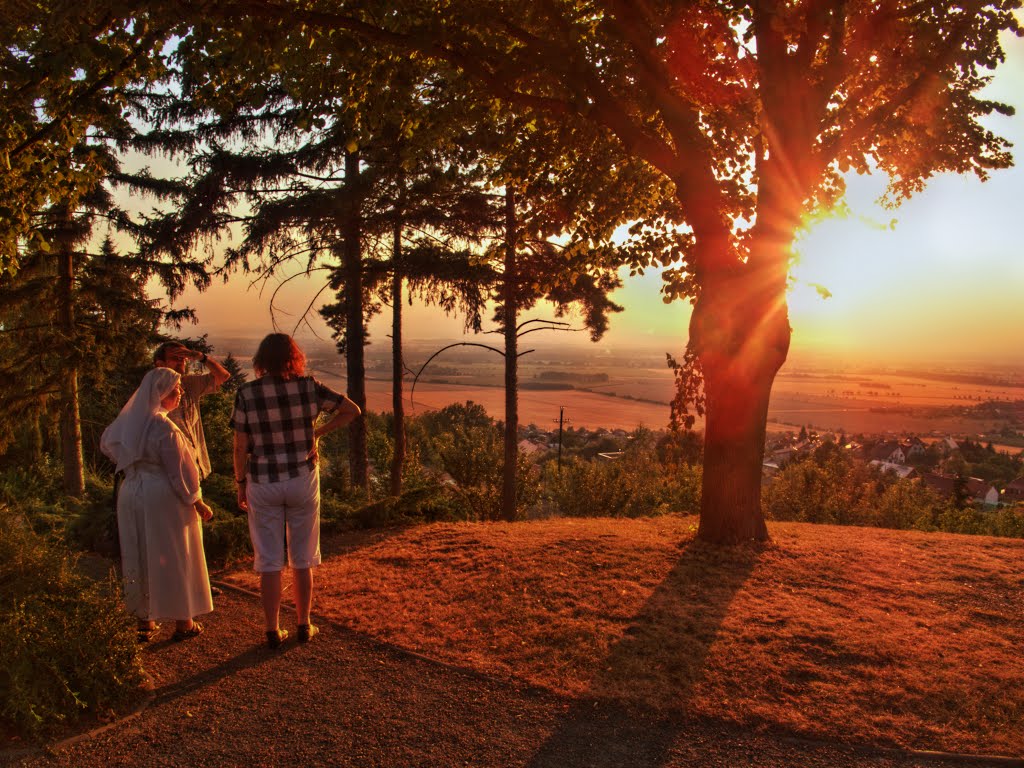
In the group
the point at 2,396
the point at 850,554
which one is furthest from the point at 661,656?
the point at 2,396

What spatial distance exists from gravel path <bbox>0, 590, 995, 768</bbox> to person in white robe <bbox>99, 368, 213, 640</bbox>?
41 cm

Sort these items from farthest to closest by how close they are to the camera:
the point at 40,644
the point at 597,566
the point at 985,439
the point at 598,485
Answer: the point at 985,439 < the point at 598,485 < the point at 597,566 < the point at 40,644

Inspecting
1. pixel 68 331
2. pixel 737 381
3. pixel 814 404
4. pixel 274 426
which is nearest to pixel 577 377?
pixel 814 404

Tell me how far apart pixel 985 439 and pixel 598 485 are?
35.2 m

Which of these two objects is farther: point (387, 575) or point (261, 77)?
point (261, 77)

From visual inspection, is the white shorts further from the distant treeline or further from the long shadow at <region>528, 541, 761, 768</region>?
the distant treeline

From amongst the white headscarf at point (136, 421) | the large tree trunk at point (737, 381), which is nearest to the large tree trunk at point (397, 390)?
the large tree trunk at point (737, 381)

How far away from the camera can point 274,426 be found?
4.43 meters

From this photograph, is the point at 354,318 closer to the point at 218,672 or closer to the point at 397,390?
the point at 397,390

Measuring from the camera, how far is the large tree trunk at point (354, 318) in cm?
1259

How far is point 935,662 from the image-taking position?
4.44m

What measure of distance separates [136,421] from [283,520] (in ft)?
3.83

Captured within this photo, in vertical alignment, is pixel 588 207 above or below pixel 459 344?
above

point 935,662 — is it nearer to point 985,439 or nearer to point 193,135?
point 193,135
